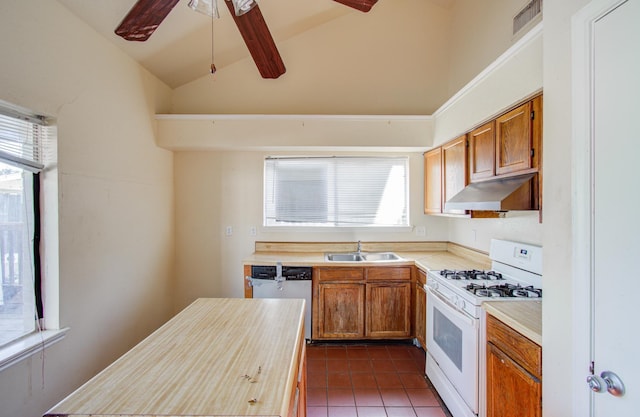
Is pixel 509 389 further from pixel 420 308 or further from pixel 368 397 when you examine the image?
pixel 420 308

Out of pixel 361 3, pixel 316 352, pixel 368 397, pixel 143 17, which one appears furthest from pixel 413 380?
pixel 143 17

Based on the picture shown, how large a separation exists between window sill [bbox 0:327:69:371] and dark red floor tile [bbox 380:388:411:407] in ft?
7.20

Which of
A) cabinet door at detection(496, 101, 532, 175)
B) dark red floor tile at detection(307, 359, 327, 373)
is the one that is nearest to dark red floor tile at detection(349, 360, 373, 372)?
dark red floor tile at detection(307, 359, 327, 373)

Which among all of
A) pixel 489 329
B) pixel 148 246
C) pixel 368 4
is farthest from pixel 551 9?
pixel 148 246

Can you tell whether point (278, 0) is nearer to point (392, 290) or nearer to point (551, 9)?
point (551, 9)

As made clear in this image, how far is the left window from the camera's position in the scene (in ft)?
4.99

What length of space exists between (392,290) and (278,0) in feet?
9.31

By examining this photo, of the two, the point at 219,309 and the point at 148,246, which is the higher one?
the point at 148,246

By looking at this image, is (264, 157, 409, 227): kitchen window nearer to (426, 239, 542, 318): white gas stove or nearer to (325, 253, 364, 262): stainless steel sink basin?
(325, 253, 364, 262): stainless steel sink basin

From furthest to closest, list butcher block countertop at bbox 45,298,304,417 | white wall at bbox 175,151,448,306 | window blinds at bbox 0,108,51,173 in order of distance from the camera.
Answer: white wall at bbox 175,151,448,306
window blinds at bbox 0,108,51,173
butcher block countertop at bbox 45,298,304,417

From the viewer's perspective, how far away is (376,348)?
2.77 m

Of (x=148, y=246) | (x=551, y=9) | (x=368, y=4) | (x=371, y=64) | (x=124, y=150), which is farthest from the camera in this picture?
(x=371, y=64)

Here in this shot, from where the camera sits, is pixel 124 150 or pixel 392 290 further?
pixel 392 290

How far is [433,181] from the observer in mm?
2965
